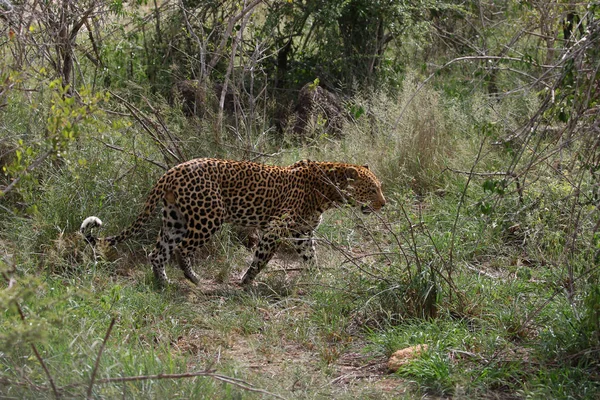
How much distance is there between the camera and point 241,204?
7773 millimetres

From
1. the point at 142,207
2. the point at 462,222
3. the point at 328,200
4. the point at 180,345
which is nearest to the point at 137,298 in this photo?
the point at 180,345

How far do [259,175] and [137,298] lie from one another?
1.74 m

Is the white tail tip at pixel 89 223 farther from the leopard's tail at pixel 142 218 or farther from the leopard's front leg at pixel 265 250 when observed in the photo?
the leopard's front leg at pixel 265 250

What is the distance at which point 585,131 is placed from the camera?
498 centimetres

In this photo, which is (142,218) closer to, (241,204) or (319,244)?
(241,204)

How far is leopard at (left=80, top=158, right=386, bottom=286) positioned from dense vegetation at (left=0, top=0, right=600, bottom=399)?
0.76 ft

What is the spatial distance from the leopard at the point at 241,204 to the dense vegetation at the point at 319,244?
0.23 metres

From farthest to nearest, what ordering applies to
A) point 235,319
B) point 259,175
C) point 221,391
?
point 259,175
point 235,319
point 221,391

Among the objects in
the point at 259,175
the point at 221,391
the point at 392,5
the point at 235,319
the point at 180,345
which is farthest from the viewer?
the point at 392,5

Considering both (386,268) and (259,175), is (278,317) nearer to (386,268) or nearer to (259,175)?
(386,268)

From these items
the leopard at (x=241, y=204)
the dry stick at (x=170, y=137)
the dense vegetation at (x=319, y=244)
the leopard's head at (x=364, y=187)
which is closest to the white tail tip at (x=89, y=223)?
the leopard at (x=241, y=204)

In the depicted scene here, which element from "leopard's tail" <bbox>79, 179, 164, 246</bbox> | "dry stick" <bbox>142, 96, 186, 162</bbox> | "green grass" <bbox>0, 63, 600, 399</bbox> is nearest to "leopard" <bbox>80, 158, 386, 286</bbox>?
"leopard's tail" <bbox>79, 179, 164, 246</bbox>

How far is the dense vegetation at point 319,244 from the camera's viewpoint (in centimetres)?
500

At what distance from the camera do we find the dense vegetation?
5.00 metres
